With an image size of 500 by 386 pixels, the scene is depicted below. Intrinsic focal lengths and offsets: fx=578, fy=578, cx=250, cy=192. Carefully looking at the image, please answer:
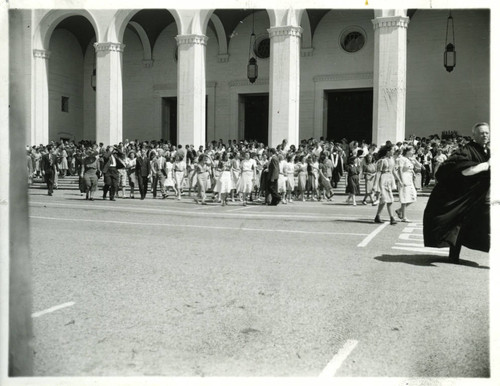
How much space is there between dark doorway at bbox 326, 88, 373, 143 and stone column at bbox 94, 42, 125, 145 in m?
10.2

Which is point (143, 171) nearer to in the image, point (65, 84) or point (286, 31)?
point (286, 31)

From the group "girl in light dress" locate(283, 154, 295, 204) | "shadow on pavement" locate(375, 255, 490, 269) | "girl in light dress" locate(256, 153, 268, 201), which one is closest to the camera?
"shadow on pavement" locate(375, 255, 490, 269)

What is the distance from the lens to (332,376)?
363cm

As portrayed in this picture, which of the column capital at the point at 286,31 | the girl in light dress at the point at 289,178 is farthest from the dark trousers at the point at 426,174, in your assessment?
the column capital at the point at 286,31

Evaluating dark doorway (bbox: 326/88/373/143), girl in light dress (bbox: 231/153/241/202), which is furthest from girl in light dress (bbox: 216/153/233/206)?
dark doorway (bbox: 326/88/373/143)

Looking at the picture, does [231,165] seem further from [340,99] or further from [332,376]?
[332,376]

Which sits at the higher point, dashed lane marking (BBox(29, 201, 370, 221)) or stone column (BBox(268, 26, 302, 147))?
stone column (BBox(268, 26, 302, 147))

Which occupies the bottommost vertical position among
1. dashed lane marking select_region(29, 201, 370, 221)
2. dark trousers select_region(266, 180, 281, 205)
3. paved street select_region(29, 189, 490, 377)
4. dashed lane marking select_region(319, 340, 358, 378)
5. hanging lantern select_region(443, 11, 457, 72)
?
dashed lane marking select_region(319, 340, 358, 378)

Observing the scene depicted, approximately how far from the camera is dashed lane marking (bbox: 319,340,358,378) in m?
3.68

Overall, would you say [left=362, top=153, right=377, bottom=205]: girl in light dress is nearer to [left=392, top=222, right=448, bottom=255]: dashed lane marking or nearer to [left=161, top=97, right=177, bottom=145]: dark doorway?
[left=392, top=222, right=448, bottom=255]: dashed lane marking

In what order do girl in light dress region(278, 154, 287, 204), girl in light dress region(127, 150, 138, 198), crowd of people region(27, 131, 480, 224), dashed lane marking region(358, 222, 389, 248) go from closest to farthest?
dashed lane marking region(358, 222, 389, 248), crowd of people region(27, 131, 480, 224), girl in light dress region(278, 154, 287, 204), girl in light dress region(127, 150, 138, 198)

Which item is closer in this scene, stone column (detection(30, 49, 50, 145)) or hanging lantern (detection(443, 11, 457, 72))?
hanging lantern (detection(443, 11, 457, 72))
